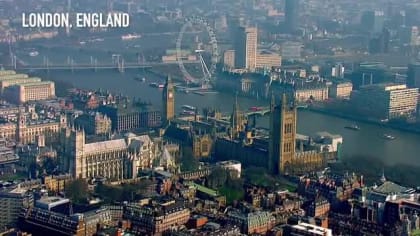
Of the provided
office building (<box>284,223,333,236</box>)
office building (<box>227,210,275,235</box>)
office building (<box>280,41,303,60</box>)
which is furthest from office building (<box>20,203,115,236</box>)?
office building (<box>280,41,303,60</box>)

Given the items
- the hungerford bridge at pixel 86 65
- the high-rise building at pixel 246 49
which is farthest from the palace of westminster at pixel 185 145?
the high-rise building at pixel 246 49

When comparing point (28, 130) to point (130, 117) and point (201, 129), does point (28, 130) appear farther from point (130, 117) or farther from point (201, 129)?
point (201, 129)

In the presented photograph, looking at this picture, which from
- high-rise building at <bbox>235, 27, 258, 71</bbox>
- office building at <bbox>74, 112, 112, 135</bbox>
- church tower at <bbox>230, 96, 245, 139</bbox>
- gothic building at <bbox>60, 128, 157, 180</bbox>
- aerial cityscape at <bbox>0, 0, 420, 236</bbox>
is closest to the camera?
aerial cityscape at <bbox>0, 0, 420, 236</bbox>

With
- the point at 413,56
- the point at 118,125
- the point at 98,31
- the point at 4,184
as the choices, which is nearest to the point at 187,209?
the point at 4,184

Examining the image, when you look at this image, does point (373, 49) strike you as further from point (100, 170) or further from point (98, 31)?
point (100, 170)

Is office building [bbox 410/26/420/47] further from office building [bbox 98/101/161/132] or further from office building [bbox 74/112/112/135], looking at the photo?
office building [bbox 74/112/112/135]

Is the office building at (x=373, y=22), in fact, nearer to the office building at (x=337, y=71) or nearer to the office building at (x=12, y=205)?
the office building at (x=337, y=71)

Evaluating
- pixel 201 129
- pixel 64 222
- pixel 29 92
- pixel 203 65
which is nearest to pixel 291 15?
pixel 203 65
